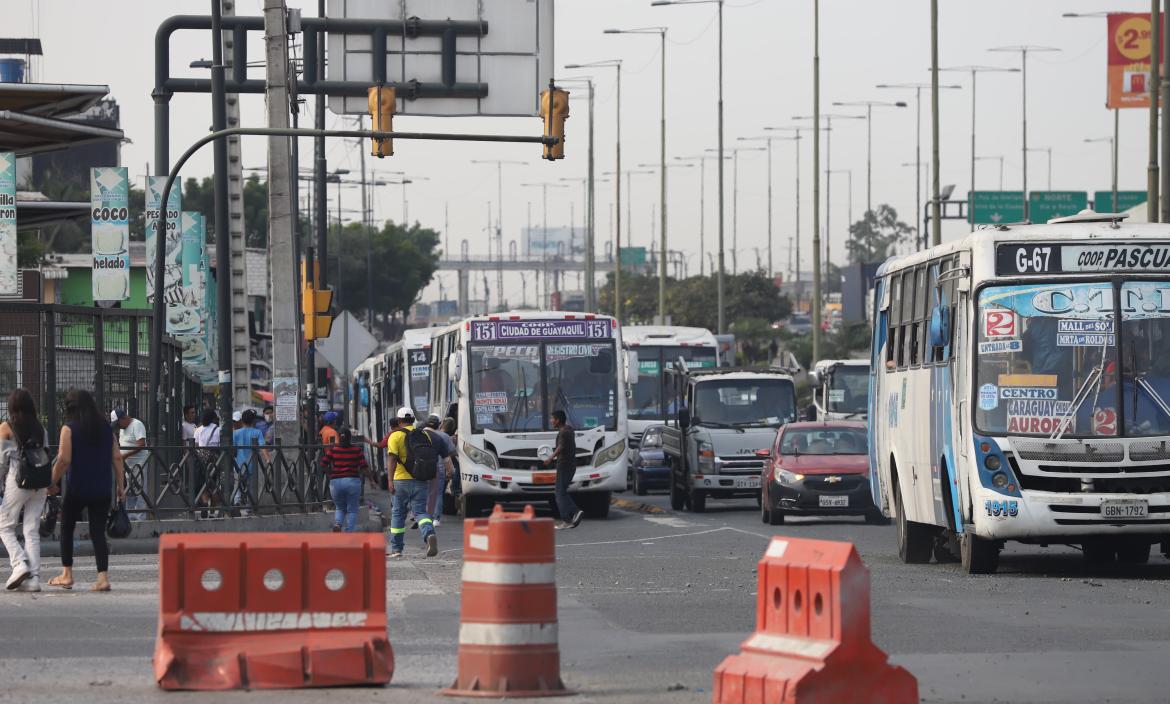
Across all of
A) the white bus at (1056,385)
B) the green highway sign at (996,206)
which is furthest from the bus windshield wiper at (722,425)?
the green highway sign at (996,206)

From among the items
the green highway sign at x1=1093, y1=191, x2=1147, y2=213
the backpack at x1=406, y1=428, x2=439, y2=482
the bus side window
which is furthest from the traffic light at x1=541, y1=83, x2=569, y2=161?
the green highway sign at x1=1093, y1=191, x2=1147, y2=213

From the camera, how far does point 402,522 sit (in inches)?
838

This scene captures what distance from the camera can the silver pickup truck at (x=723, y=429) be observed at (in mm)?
33656

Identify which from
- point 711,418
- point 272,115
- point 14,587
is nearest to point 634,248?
point 711,418

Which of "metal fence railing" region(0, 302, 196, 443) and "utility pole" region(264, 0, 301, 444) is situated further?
"utility pole" region(264, 0, 301, 444)

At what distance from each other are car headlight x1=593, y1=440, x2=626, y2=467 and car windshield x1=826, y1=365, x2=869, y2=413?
9.45 meters

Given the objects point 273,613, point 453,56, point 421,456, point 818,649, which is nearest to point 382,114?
point 453,56

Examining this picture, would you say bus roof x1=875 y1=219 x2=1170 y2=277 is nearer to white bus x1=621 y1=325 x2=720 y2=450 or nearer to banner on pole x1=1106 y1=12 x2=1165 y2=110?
white bus x1=621 y1=325 x2=720 y2=450

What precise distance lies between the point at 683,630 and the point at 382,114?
1254 cm

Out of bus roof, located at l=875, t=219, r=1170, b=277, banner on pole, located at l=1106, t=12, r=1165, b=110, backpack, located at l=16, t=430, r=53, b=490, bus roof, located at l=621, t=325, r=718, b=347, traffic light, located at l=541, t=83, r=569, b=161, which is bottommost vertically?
backpack, located at l=16, t=430, r=53, b=490

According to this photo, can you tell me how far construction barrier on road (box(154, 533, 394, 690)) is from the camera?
1012cm

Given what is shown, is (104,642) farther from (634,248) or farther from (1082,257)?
(634,248)

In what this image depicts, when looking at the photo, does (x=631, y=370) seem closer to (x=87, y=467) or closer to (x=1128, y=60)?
(x=87, y=467)

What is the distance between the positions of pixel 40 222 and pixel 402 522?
15.8 meters
